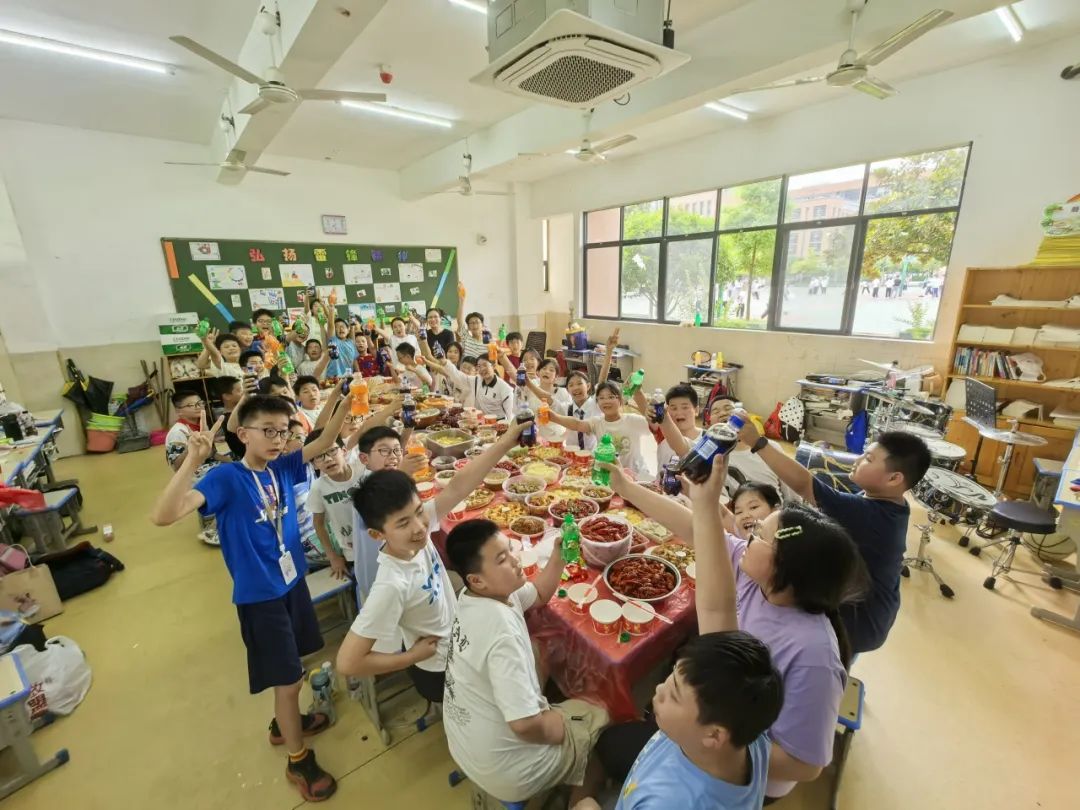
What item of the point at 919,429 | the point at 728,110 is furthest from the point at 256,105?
the point at 919,429

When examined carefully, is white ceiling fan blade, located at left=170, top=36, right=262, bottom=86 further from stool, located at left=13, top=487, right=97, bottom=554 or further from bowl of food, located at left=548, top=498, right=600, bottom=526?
stool, located at left=13, top=487, right=97, bottom=554

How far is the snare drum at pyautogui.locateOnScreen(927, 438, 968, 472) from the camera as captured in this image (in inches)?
141

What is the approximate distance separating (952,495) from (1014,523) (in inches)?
16.4

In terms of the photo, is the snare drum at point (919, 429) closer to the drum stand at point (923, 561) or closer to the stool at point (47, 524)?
the drum stand at point (923, 561)

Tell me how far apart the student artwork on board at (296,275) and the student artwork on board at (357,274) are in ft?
1.91

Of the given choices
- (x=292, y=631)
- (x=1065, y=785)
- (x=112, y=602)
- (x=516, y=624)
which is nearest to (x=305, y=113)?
(x=112, y=602)

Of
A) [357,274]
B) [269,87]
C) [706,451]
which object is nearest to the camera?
[706,451]

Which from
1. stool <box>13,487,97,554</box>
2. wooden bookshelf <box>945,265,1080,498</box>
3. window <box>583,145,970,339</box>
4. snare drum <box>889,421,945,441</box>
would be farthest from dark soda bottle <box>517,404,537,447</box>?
window <box>583,145,970,339</box>

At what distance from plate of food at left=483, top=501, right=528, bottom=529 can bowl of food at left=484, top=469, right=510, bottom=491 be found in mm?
Result: 191

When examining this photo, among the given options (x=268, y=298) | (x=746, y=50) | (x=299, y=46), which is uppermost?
(x=746, y=50)

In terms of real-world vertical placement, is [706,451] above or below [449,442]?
above

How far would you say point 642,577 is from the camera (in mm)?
1873

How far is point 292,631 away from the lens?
2.02 metres

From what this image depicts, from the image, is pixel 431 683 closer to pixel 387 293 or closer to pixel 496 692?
pixel 496 692
